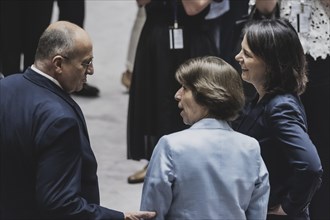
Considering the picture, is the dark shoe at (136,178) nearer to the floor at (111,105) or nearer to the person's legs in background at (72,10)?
the floor at (111,105)

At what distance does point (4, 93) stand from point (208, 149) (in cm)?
75

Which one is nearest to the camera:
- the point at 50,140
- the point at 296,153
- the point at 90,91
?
the point at 50,140

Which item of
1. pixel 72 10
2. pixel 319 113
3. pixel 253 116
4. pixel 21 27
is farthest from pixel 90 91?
pixel 253 116

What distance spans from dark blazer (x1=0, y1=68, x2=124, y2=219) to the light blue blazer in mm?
239

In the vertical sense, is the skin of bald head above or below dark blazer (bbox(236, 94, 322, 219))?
above

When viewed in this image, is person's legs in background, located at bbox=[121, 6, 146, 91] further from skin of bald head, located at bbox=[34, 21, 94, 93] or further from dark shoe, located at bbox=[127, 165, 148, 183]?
skin of bald head, located at bbox=[34, 21, 94, 93]

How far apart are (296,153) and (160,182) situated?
2.19ft

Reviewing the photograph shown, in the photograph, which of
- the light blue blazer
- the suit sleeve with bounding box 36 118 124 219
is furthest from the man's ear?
the light blue blazer

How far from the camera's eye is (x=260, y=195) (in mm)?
3125

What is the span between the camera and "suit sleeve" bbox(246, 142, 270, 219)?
3.11m

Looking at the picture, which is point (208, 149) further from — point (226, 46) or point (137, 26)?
point (137, 26)

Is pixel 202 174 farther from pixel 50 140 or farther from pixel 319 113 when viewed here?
pixel 319 113

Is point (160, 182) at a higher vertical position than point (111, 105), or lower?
higher

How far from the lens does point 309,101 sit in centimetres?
445
